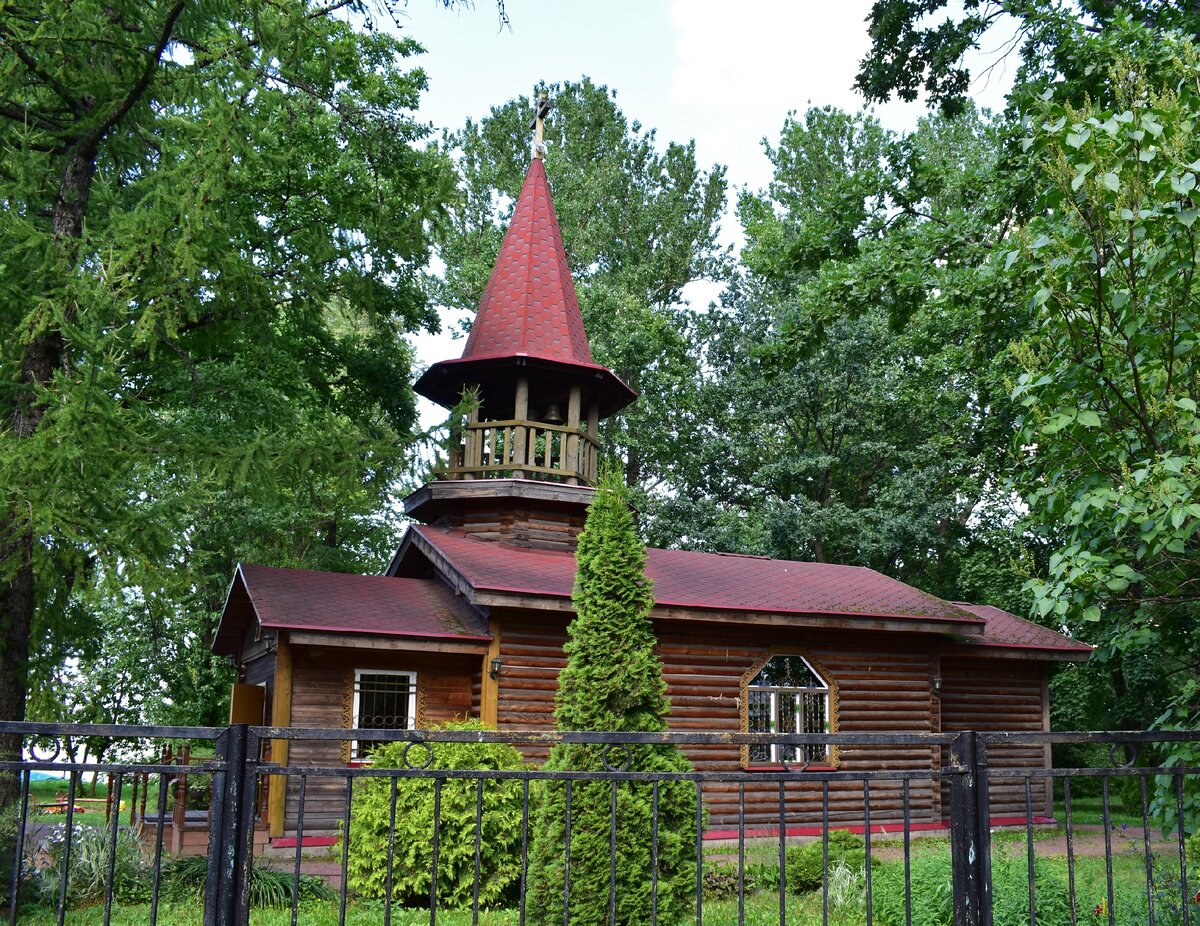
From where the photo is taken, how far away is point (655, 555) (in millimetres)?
17359

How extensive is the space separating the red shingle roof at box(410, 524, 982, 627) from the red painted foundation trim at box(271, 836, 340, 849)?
138 inches

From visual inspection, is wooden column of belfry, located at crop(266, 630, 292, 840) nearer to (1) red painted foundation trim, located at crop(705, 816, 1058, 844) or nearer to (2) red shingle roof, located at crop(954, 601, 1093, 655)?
(1) red painted foundation trim, located at crop(705, 816, 1058, 844)

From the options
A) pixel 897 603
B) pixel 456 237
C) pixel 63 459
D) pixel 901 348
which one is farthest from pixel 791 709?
pixel 456 237

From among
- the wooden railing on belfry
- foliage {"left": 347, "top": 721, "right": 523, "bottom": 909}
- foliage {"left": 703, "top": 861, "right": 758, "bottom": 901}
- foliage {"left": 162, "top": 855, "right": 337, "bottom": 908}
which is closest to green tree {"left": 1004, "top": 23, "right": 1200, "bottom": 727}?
foliage {"left": 703, "top": 861, "right": 758, "bottom": 901}

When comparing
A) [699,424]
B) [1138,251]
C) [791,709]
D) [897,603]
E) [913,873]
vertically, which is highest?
[699,424]

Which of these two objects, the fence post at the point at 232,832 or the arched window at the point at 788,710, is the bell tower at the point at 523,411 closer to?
the arched window at the point at 788,710

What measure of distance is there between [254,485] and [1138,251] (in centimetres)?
847

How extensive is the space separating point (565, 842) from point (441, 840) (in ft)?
15.0

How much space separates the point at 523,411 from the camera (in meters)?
16.1

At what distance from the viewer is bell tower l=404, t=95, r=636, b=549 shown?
15992mm

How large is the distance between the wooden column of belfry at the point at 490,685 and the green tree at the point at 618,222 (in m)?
13.9

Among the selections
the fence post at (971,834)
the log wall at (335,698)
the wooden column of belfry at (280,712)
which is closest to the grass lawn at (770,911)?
the wooden column of belfry at (280,712)

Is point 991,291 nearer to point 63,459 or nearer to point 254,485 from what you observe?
point 254,485

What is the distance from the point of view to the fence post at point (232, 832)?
3535 mm
